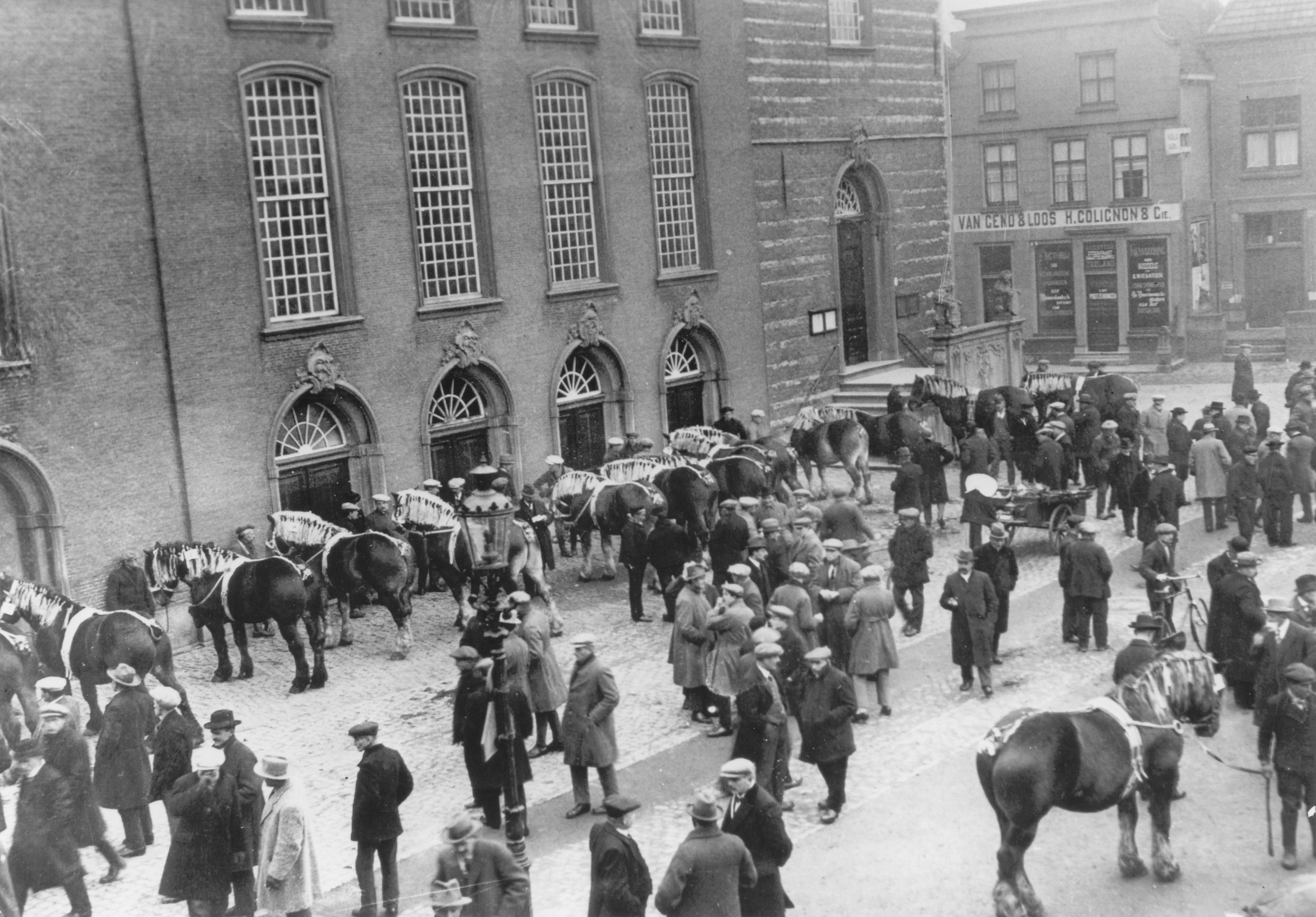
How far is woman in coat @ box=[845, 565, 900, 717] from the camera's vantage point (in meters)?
15.0

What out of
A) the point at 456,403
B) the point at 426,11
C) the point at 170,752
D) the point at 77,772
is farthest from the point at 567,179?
the point at 77,772

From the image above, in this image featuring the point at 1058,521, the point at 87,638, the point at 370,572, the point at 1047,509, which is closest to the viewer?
the point at 87,638

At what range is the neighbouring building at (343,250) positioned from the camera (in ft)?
61.2

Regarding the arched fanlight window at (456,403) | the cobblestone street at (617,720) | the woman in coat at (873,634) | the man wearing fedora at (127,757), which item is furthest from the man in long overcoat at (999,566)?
the arched fanlight window at (456,403)

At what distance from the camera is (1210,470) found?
22141mm

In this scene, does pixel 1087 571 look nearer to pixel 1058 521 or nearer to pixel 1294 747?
pixel 1058 521

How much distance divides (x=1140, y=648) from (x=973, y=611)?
2839 millimetres

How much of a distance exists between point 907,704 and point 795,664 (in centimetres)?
224

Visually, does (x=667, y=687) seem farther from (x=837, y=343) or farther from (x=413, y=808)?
(x=837, y=343)

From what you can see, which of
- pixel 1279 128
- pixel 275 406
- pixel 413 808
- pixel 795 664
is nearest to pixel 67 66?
pixel 275 406

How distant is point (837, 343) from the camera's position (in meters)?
32.6

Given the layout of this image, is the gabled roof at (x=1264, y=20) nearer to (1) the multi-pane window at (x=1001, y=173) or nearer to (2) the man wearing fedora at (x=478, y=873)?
(1) the multi-pane window at (x=1001, y=173)

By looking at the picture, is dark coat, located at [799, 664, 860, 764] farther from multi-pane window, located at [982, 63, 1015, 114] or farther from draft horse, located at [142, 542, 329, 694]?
multi-pane window, located at [982, 63, 1015, 114]

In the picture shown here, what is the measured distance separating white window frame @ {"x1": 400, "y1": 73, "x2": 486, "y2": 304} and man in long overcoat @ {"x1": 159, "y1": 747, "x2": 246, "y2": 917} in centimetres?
1398
